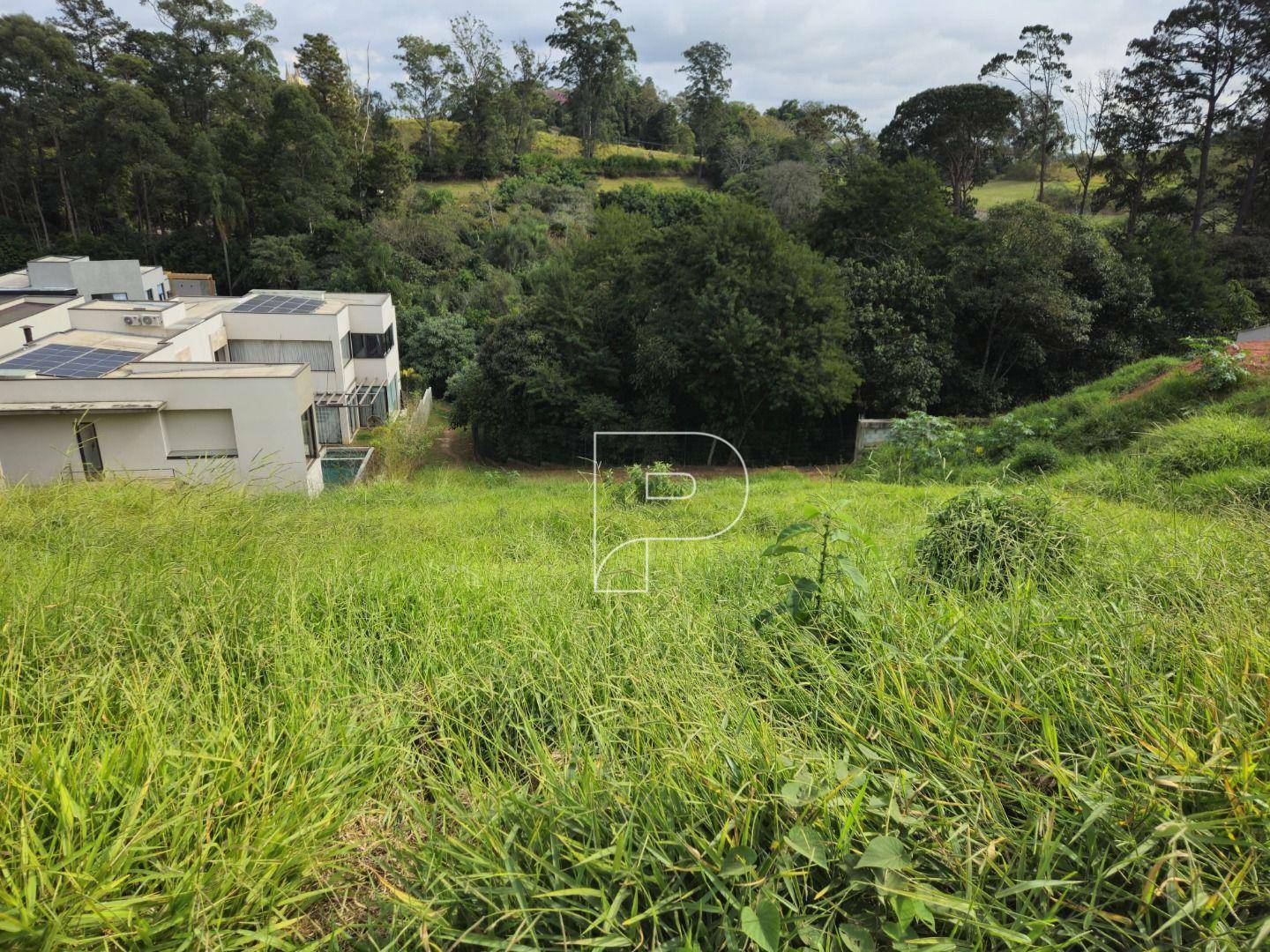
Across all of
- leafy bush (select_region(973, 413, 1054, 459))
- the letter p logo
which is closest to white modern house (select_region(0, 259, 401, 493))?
the letter p logo

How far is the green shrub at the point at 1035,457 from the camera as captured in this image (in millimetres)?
9422

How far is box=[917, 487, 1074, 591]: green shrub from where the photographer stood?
343 centimetres

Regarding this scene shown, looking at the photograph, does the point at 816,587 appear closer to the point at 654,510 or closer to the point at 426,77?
the point at 654,510

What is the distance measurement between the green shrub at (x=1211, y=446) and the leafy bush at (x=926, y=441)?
9.85 feet

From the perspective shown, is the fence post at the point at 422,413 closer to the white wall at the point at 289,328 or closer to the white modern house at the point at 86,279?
the white wall at the point at 289,328

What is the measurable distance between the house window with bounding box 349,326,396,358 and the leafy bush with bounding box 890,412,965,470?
1556cm

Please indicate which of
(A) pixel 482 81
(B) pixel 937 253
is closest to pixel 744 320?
(B) pixel 937 253

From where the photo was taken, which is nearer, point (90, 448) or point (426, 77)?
point (90, 448)

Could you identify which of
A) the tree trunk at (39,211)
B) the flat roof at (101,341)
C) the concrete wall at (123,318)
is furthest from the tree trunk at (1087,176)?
the tree trunk at (39,211)

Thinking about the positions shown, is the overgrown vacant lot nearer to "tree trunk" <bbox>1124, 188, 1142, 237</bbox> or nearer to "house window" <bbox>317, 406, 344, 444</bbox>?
"house window" <bbox>317, 406, 344, 444</bbox>

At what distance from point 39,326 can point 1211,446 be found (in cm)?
2239

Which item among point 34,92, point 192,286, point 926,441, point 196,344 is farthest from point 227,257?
point 926,441

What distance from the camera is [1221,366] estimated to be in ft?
29.9

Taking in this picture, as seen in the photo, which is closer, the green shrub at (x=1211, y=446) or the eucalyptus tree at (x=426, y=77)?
the green shrub at (x=1211, y=446)
